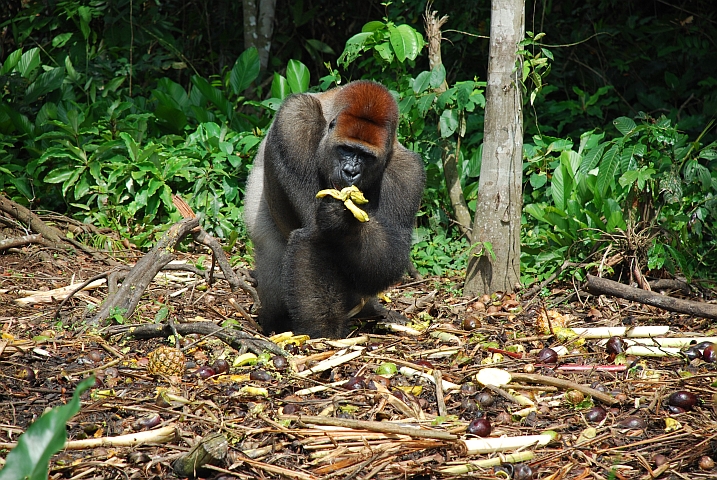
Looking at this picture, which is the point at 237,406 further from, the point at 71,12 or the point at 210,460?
the point at 71,12

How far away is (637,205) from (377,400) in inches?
111

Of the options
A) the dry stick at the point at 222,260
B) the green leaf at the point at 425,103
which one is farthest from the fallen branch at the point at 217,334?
the green leaf at the point at 425,103

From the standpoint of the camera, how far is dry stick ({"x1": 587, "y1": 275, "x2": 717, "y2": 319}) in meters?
4.20

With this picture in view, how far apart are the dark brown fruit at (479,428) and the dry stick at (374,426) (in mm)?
131

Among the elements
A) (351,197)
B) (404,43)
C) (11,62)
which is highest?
(404,43)

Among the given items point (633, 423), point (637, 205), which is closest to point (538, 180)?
point (637, 205)

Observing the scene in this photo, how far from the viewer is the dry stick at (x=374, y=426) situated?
2.83 meters

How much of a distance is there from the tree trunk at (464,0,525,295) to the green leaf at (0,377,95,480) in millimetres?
3843

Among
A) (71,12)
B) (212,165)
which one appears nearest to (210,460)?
(212,165)

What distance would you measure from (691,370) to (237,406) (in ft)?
7.35

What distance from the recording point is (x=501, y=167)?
5129mm

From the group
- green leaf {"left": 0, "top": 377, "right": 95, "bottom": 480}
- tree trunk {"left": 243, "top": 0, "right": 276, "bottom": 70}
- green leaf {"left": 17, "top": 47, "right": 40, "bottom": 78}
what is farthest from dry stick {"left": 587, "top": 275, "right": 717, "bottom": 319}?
green leaf {"left": 17, "top": 47, "right": 40, "bottom": 78}

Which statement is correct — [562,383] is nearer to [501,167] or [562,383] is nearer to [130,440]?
[130,440]

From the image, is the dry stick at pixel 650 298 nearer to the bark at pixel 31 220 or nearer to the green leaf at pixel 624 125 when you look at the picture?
the green leaf at pixel 624 125
